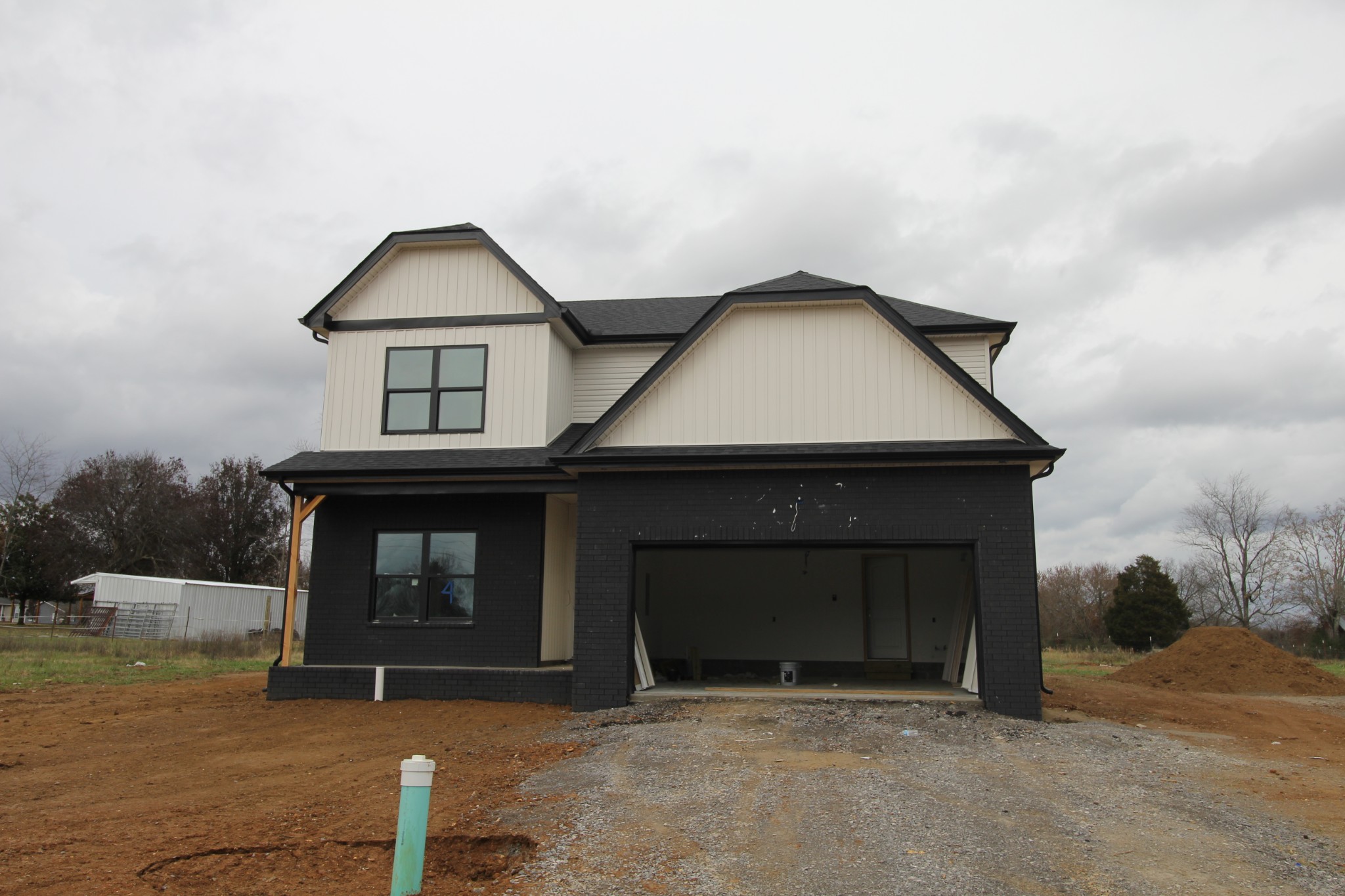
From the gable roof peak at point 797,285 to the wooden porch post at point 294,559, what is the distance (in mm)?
7107

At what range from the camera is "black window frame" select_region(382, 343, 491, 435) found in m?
14.1

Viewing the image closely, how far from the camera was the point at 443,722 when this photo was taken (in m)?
11.3

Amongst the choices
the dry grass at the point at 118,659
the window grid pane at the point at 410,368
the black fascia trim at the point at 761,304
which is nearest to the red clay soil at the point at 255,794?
the black fascia trim at the point at 761,304

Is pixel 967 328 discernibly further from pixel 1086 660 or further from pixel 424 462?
pixel 1086 660

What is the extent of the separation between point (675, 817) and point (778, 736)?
3260mm

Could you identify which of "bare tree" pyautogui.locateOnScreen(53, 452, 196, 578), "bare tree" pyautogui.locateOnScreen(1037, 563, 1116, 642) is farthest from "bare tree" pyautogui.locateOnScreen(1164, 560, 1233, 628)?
"bare tree" pyautogui.locateOnScreen(53, 452, 196, 578)

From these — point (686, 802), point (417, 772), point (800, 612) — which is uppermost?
point (800, 612)

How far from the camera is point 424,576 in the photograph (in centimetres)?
1379

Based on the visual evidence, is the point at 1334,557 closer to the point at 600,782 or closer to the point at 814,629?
the point at 814,629

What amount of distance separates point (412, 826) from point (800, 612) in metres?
12.3

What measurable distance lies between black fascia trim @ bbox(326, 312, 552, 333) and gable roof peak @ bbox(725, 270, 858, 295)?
3577 millimetres

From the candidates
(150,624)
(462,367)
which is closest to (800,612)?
(462,367)

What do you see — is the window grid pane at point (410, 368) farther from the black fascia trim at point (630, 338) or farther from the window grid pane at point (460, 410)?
the black fascia trim at point (630, 338)

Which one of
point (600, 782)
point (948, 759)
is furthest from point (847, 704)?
point (600, 782)
